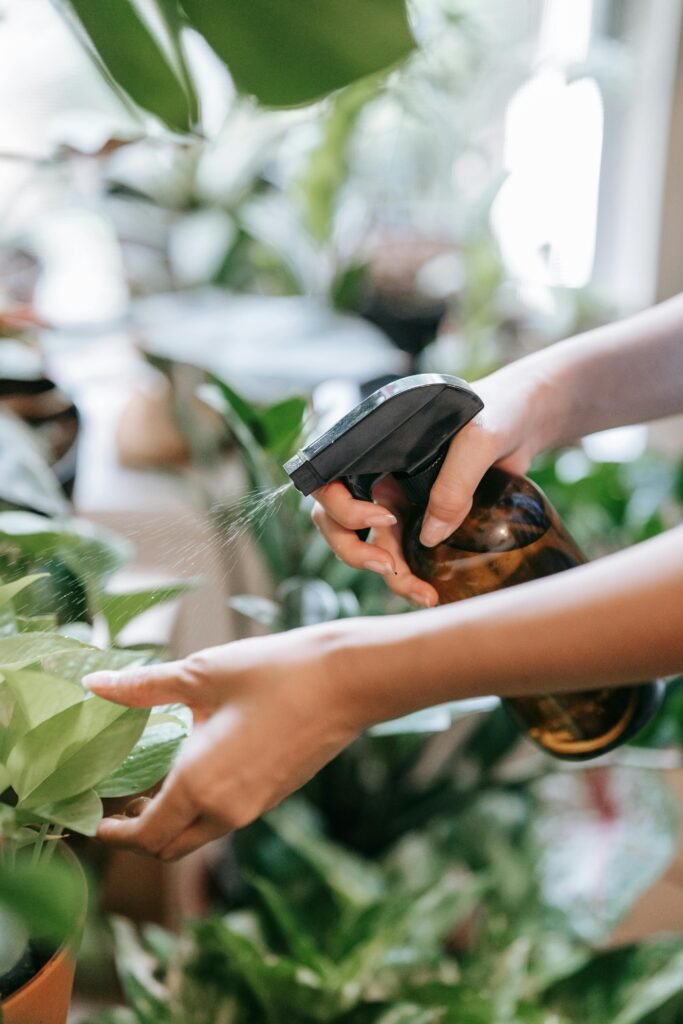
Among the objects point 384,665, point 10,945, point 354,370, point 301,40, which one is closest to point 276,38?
point 301,40

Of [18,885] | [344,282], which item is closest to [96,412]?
[344,282]

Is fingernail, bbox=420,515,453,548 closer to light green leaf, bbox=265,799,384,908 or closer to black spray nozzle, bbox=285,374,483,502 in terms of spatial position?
black spray nozzle, bbox=285,374,483,502

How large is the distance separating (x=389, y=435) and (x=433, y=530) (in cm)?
7

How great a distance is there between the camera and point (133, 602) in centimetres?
48

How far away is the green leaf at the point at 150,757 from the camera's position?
1.42 ft

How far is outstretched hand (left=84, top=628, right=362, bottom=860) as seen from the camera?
435 mm

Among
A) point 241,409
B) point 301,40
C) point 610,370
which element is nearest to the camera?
point 301,40

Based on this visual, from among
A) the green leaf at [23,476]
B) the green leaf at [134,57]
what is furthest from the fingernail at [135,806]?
the green leaf at [134,57]

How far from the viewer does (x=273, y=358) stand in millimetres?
918

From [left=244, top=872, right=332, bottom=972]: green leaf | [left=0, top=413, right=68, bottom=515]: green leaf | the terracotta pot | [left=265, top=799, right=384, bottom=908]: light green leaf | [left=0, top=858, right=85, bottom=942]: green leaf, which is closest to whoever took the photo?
[left=0, top=858, right=85, bottom=942]: green leaf

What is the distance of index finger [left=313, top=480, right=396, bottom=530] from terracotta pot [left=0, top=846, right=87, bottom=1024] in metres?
0.20

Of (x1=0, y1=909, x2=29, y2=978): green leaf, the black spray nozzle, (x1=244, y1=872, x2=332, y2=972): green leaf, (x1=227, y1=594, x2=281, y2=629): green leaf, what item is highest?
the black spray nozzle

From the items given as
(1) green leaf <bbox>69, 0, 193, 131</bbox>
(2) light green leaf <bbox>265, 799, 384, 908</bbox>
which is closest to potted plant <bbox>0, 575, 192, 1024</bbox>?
(1) green leaf <bbox>69, 0, 193, 131</bbox>

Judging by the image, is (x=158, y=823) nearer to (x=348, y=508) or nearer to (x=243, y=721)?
(x=243, y=721)
